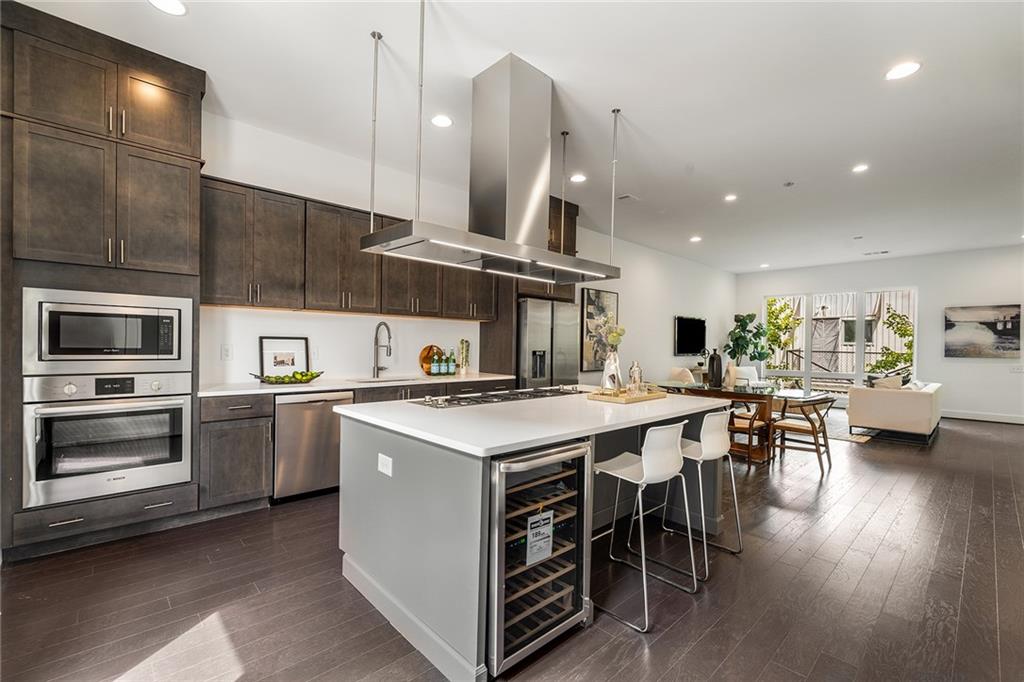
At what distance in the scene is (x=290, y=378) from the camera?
3.72 m

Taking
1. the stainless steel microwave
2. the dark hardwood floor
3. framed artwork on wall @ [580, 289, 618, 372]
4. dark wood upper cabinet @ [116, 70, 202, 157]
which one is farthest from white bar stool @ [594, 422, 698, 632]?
framed artwork on wall @ [580, 289, 618, 372]

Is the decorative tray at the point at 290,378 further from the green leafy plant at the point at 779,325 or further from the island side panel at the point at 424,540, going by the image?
the green leafy plant at the point at 779,325

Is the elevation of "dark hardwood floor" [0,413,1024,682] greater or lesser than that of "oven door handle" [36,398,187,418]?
lesser

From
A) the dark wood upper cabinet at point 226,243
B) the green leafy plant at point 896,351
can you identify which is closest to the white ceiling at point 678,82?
the dark wood upper cabinet at point 226,243

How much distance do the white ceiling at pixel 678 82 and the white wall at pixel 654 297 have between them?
8.05ft

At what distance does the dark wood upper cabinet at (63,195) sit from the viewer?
2463 mm

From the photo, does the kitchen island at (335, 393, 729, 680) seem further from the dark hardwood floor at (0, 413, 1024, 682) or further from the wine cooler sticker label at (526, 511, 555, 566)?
the dark hardwood floor at (0, 413, 1024, 682)

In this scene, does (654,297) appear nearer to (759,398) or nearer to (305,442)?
(759,398)

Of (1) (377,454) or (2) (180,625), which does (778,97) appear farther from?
(2) (180,625)

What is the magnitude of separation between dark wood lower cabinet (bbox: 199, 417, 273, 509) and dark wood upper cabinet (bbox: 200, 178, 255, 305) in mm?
969

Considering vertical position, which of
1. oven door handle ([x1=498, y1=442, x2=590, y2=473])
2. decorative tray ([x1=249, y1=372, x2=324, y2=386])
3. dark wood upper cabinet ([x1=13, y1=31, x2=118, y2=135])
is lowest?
oven door handle ([x1=498, y1=442, x2=590, y2=473])

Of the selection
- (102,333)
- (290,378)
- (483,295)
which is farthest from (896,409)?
(102,333)

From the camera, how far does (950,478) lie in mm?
4480

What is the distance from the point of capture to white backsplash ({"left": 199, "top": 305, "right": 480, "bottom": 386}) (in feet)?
11.8
